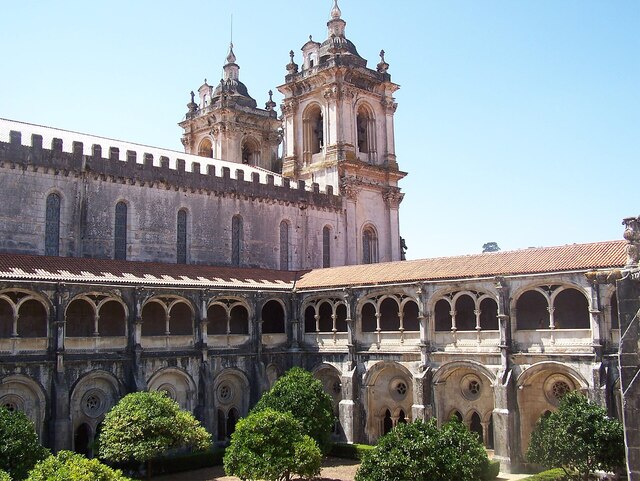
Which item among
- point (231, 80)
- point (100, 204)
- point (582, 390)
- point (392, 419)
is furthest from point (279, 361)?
point (231, 80)

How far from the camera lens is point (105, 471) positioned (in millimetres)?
20172

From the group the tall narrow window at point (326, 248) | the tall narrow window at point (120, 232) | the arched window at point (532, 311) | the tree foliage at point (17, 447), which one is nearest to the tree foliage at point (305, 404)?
the tree foliage at point (17, 447)

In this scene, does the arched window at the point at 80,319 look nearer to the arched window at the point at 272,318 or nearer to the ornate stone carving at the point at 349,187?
the arched window at the point at 272,318

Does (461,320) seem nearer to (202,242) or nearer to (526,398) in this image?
(526,398)

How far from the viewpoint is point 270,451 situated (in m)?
27.5

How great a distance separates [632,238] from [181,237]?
96.7 feet

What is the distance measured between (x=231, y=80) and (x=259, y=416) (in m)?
39.2

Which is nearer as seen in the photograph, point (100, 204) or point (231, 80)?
point (100, 204)

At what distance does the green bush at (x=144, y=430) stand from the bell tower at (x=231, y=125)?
29970 mm

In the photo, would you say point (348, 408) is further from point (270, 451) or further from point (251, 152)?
point (251, 152)

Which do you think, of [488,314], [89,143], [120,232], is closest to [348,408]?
[488,314]

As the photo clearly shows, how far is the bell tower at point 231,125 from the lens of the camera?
191ft

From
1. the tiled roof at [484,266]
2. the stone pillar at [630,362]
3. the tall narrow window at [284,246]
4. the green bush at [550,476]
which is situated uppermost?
the tall narrow window at [284,246]

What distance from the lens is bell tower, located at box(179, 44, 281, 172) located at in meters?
58.1
